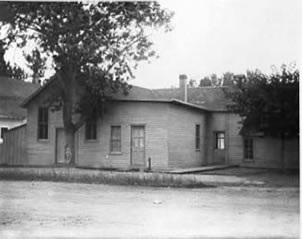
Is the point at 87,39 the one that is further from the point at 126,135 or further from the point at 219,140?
the point at 219,140

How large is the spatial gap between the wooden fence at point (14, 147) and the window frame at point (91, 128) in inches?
30.4

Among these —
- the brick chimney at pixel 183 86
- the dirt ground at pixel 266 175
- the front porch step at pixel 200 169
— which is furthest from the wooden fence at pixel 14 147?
the dirt ground at pixel 266 175

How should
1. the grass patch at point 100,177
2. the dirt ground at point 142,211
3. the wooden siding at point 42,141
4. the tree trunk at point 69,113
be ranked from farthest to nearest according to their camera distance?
the wooden siding at point 42,141 < the tree trunk at point 69,113 < the grass patch at point 100,177 < the dirt ground at point 142,211

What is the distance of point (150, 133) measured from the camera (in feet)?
20.5

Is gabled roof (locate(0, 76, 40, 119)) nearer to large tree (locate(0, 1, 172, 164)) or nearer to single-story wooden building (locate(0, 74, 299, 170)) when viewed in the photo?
single-story wooden building (locate(0, 74, 299, 170))

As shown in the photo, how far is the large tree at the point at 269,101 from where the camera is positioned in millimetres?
5625

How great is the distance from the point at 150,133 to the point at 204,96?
0.79 m

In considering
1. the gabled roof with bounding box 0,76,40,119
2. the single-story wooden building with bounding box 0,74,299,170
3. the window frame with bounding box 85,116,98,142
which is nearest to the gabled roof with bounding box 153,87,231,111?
the single-story wooden building with bounding box 0,74,299,170

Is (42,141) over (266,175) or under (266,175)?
over

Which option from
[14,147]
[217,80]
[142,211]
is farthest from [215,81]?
[14,147]

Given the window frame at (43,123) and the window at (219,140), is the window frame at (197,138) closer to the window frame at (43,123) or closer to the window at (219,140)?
the window at (219,140)

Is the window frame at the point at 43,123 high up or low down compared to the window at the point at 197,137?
up

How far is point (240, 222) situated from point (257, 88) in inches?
61.9

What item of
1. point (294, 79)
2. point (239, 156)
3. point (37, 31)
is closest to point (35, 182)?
point (37, 31)
